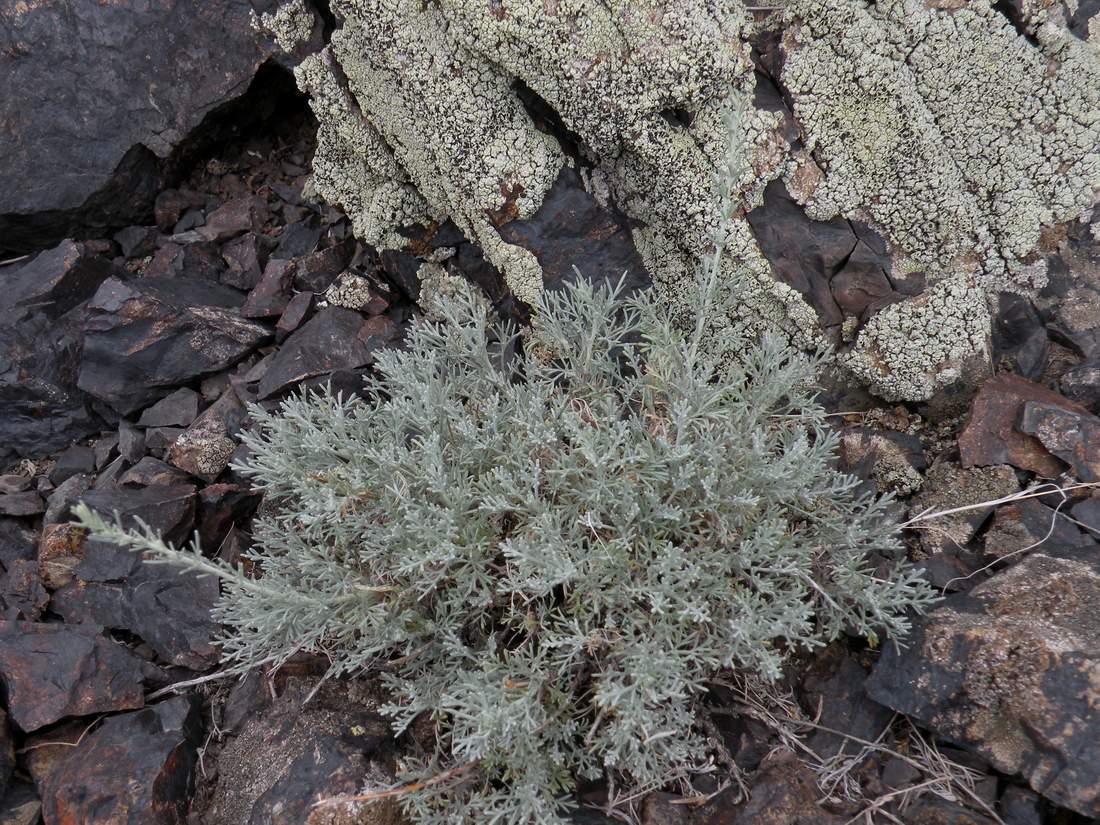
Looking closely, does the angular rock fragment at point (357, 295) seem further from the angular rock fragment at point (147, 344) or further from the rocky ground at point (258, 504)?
the angular rock fragment at point (147, 344)

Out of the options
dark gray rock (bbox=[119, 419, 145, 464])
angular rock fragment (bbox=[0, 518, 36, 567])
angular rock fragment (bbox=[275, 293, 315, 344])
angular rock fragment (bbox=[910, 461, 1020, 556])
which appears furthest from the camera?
angular rock fragment (bbox=[275, 293, 315, 344])

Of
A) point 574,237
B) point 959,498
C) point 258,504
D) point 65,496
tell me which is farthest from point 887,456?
point 65,496

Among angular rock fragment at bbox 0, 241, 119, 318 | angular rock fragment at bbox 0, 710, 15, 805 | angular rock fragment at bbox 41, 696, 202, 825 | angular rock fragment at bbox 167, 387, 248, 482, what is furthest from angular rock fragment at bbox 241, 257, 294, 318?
angular rock fragment at bbox 0, 710, 15, 805

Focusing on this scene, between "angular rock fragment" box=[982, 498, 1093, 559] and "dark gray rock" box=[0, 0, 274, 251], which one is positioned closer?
"angular rock fragment" box=[982, 498, 1093, 559]

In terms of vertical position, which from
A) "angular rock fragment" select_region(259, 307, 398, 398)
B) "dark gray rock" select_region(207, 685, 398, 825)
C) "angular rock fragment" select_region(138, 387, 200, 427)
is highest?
"angular rock fragment" select_region(259, 307, 398, 398)

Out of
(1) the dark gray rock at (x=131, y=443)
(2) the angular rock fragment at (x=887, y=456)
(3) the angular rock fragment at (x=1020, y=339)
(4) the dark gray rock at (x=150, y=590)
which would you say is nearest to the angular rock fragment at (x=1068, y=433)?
(3) the angular rock fragment at (x=1020, y=339)

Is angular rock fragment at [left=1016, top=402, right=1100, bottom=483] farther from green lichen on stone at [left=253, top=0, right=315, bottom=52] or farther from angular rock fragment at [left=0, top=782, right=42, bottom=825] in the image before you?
angular rock fragment at [left=0, top=782, right=42, bottom=825]
